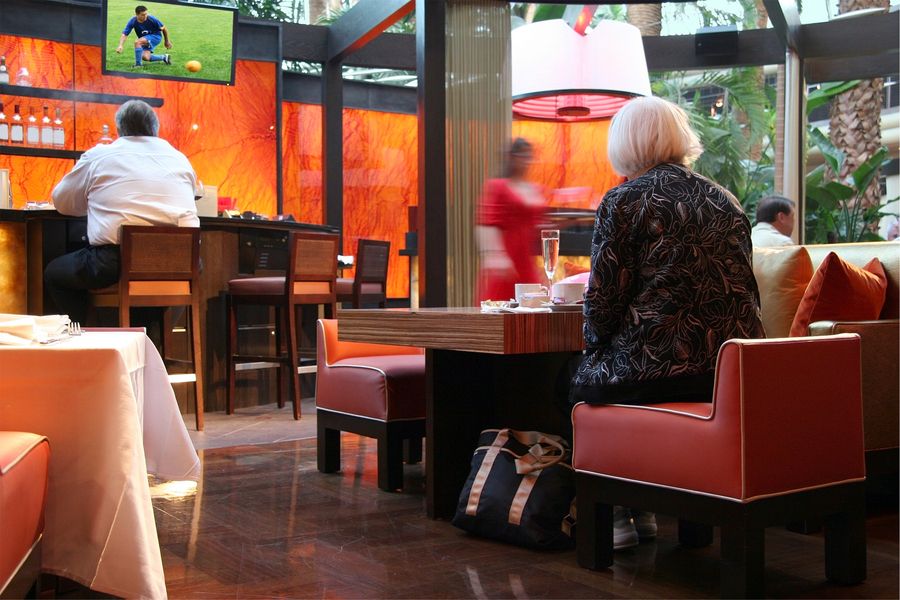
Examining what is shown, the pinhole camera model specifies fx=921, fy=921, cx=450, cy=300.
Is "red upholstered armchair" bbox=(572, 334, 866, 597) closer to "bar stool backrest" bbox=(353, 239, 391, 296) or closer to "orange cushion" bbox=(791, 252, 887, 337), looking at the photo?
"orange cushion" bbox=(791, 252, 887, 337)

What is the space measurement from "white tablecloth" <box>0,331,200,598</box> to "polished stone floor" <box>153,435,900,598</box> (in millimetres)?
454

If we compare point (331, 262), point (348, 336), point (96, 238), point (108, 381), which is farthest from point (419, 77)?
point (108, 381)

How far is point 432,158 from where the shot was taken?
6.97m

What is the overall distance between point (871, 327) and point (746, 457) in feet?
4.18

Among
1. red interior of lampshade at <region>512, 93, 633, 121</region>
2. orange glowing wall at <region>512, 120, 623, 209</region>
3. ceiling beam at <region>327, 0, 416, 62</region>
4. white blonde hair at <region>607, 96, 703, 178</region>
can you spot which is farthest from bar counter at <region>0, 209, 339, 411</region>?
orange glowing wall at <region>512, 120, 623, 209</region>

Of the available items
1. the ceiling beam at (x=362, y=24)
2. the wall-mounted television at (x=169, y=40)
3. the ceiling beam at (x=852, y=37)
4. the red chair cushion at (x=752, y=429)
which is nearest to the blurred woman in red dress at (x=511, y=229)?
the red chair cushion at (x=752, y=429)

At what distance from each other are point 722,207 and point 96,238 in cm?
361

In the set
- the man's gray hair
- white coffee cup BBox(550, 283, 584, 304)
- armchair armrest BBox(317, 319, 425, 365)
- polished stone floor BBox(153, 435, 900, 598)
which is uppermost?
the man's gray hair

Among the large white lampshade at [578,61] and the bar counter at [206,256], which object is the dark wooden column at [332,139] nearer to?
the bar counter at [206,256]

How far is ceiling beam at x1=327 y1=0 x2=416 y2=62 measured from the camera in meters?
7.64

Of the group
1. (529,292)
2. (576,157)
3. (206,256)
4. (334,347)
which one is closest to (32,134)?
(206,256)

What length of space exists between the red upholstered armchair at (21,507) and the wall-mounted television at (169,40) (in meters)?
7.12

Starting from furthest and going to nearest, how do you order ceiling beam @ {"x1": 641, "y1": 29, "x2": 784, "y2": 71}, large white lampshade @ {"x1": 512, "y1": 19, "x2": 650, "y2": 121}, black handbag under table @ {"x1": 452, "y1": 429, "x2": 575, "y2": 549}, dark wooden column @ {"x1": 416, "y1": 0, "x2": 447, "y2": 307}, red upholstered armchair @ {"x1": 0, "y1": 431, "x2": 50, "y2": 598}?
ceiling beam @ {"x1": 641, "y1": 29, "x2": 784, "y2": 71}
dark wooden column @ {"x1": 416, "y1": 0, "x2": 447, "y2": 307}
large white lampshade @ {"x1": 512, "y1": 19, "x2": 650, "y2": 121}
black handbag under table @ {"x1": 452, "y1": 429, "x2": 575, "y2": 549}
red upholstered armchair @ {"x1": 0, "y1": 431, "x2": 50, "y2": 598}

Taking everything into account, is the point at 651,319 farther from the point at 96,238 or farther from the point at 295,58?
the point at 295,58
